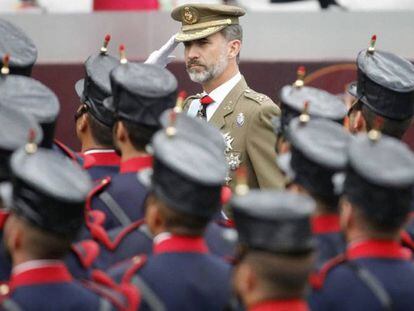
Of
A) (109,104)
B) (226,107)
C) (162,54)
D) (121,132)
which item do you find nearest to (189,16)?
(162,54)

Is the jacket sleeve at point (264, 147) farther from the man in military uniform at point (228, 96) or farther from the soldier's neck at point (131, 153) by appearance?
the soldier's neck at point (131, 153)

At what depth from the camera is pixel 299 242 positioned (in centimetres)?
439

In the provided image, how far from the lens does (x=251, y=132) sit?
702 centimetres

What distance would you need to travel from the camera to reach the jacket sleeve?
22.3 feet

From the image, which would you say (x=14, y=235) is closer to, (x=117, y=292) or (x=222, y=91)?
(x=117, y=292)

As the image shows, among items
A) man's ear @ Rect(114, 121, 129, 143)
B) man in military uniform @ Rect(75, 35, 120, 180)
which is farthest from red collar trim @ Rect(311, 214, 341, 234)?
man in military uniform @ Rect(75, 35, 120, 180)

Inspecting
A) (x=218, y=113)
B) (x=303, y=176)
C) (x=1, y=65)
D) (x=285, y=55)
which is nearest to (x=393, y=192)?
(x=303, y=176)

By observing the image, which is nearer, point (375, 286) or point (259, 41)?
point (375, 286)

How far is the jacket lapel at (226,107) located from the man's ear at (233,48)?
0.17m

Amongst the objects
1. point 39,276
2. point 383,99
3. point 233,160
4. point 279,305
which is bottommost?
point 233,160

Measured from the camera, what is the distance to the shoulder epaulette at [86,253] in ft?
16.5

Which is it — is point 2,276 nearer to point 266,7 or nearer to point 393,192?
point 393,192

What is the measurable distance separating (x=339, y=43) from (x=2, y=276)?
13.8 feet

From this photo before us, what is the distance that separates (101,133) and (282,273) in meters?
2.06
